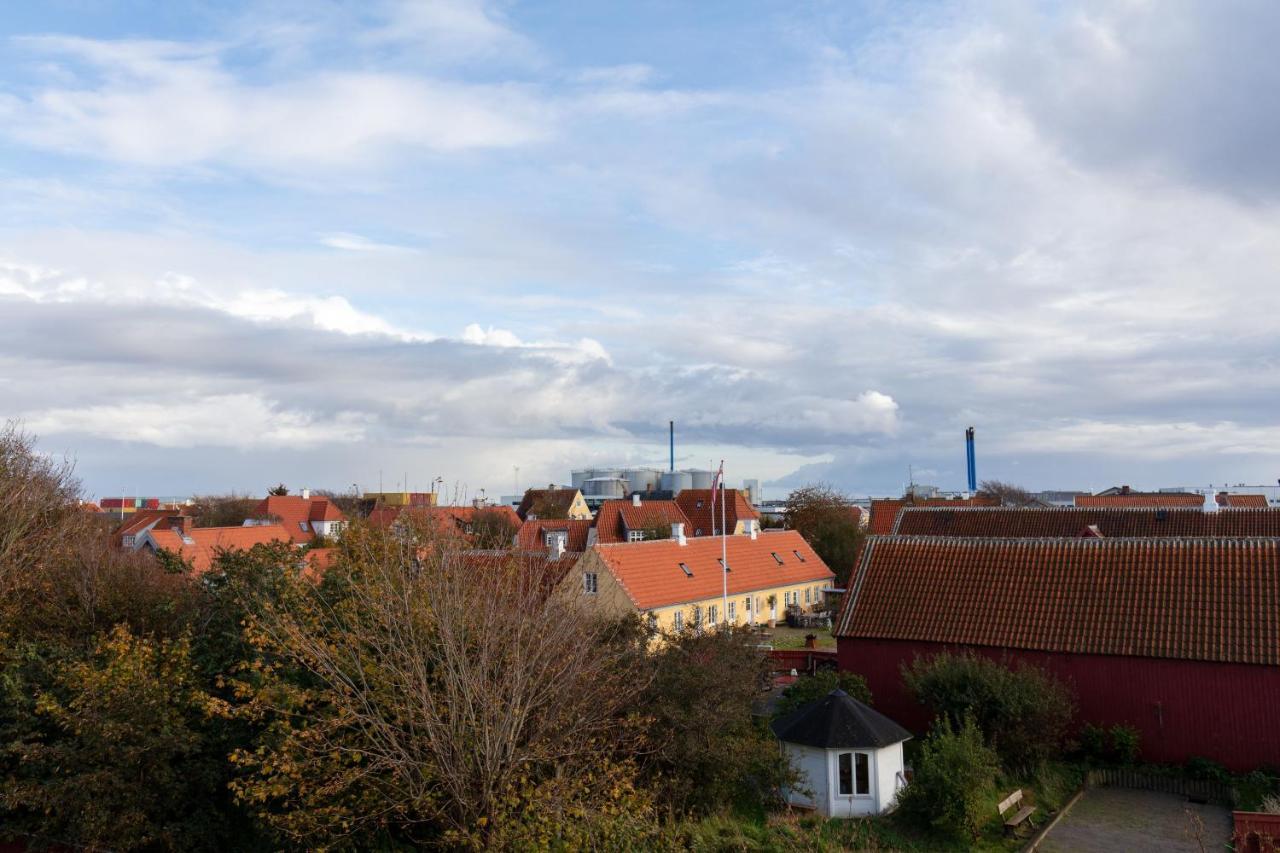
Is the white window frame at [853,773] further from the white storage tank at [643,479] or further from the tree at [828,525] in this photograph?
the white storage tank at [643,479]

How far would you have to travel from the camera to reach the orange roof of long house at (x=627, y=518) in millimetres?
59062

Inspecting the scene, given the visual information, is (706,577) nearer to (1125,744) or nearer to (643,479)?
(1125,744)

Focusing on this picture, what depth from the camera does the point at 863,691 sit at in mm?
23203

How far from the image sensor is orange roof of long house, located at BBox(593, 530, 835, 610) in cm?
3628

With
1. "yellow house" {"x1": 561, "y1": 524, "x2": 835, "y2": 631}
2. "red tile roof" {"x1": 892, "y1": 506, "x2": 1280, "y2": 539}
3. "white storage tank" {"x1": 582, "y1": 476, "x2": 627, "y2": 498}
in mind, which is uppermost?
"white storage tank" {"x1": 582, "y1": 476, "x2": 627, "y2": 498}

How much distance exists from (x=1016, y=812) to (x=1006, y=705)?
2.32 metres

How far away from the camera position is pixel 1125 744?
67.4 ft

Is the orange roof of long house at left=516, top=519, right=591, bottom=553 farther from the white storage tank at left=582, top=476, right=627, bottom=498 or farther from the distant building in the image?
the white storage tank at left=582, top=476, right=627, bottom=498

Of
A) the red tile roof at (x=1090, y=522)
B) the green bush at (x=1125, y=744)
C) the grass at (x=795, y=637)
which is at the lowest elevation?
the grass at (x=795, y=637)

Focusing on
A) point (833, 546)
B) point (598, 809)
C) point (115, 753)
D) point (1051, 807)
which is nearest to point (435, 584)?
point (598, 809)

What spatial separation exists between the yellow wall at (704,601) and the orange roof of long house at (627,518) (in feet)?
43.3

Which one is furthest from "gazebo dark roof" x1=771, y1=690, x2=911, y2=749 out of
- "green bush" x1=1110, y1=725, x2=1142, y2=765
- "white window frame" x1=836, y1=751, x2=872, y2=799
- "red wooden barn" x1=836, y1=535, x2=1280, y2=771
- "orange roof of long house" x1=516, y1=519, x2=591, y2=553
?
"orange roof of long house" x1=516, y1=519, x2=591, y2=553

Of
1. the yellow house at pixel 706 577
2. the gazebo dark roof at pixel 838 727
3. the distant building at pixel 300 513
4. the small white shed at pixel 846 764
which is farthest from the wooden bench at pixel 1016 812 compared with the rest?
the distant building at pixel 300 513

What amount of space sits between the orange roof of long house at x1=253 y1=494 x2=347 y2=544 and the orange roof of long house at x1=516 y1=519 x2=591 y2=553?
81.6ft
